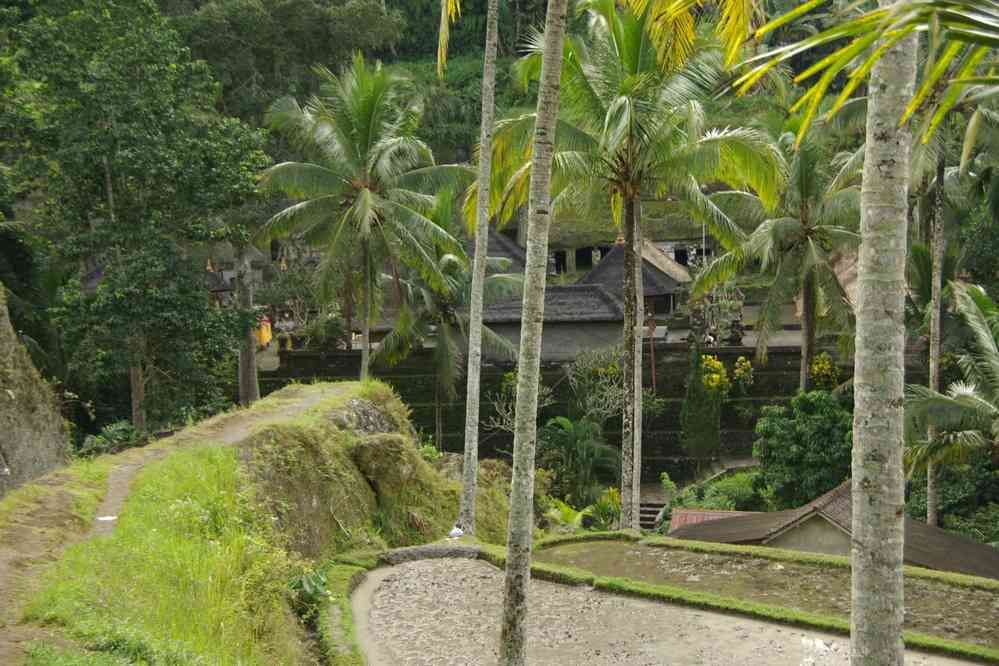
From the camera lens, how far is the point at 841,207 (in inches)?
853

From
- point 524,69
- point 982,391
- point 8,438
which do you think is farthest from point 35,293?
point 982,391

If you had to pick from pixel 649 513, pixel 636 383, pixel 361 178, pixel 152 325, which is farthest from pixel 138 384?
pixel 649 513

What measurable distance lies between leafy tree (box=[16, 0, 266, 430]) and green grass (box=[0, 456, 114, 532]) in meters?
7.43

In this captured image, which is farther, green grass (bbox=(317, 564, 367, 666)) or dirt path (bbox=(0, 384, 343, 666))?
green grass (bbox=(317, 564, 367, 666))

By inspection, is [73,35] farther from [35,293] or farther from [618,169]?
[618,169]

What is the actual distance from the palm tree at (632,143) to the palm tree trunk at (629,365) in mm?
15

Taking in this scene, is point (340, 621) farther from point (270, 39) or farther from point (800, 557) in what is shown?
point (270, 39)

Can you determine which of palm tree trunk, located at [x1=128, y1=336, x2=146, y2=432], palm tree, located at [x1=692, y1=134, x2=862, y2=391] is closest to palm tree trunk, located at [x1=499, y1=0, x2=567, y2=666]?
palm tree trunk, located at [x1=128, y1=336, x2=146, y2=432]

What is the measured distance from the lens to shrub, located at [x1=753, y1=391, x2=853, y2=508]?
21.0 meters

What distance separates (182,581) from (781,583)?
24.6 feet

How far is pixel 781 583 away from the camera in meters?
12.2

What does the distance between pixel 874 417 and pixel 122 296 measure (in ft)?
51.4

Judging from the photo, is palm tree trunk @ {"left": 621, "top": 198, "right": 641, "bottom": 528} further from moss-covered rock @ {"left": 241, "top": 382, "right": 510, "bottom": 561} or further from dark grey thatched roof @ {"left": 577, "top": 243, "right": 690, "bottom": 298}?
dark grey thatched roof @ {"left": 577, "top": 243, "right": 690, "bottom": 298}

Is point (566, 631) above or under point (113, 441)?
under
